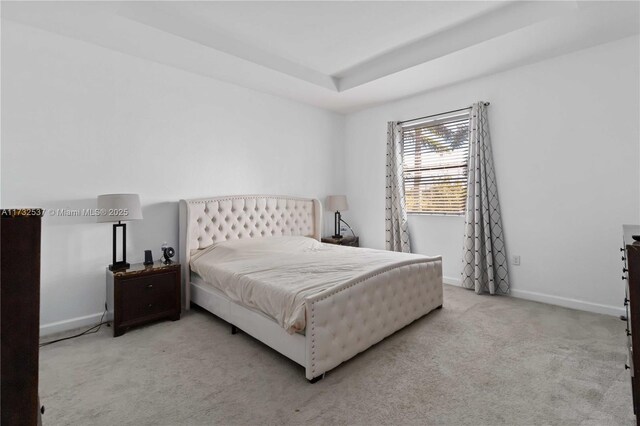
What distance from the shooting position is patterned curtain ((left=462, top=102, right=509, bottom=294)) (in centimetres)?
366

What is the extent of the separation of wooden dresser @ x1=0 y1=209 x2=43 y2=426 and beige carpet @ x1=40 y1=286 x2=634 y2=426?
1052 mm

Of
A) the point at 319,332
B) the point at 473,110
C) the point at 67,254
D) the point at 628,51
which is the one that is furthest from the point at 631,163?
the point at 67,254

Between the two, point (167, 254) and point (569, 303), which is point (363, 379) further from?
point (569, 303)

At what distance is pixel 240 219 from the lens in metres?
3.78

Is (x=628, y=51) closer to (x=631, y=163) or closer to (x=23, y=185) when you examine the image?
(x=631, y=163)

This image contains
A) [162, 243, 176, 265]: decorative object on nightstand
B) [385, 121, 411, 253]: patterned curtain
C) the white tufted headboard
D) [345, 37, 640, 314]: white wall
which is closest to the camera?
[345, 37, 640, 314]: white wall

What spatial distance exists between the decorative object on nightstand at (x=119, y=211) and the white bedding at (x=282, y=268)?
0.66 meters

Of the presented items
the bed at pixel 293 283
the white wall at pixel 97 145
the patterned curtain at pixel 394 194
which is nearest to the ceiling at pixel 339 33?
the white wall at pixel 97 145

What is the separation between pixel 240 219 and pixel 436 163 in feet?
8.87

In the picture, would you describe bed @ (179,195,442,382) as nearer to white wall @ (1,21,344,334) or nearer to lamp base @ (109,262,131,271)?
white wall @ (1,21,344,334)

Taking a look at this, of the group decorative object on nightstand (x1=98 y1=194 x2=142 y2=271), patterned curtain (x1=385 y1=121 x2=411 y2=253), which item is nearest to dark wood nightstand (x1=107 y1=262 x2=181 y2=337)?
decorative object on nightstand (x1=98 y1=194 x2=142 y2=271)

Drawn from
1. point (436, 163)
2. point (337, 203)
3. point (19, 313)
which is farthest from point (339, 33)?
point (19, 313)

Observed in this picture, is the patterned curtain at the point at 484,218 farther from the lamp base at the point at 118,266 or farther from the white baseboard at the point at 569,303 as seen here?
the lamp base at the point at 118,266

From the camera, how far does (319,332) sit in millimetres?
1941
